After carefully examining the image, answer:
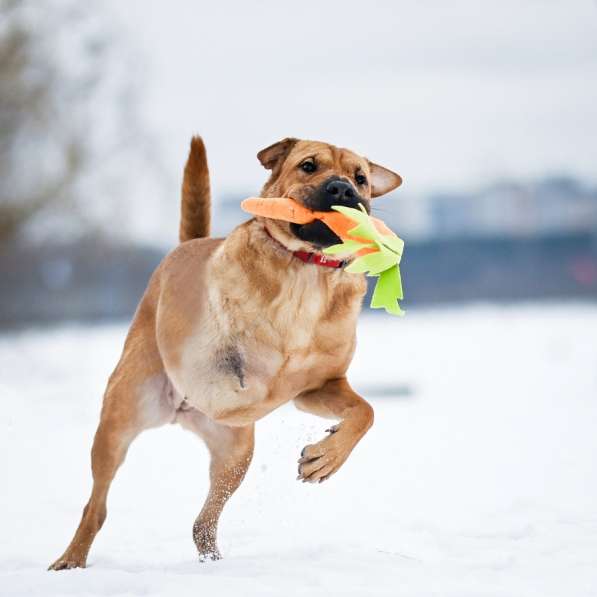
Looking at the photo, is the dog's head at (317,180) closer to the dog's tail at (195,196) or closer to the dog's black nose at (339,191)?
the dog's black nose at (339,191)

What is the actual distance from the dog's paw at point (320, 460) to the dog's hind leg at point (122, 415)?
1138mm

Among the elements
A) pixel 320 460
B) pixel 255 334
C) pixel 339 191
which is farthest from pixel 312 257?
pixel 320 460

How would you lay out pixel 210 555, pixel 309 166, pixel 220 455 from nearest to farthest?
pixel 309 166 → pixel 210 555 → pixel 220 455

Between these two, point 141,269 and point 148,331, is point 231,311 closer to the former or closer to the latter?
point 148,331

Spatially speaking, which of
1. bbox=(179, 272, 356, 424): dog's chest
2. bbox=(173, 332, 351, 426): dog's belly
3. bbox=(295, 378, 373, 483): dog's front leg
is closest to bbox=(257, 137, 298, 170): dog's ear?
bbox=(179, 272, 356, 424): dog's chest

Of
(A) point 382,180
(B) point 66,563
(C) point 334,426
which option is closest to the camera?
(C) point 334,426

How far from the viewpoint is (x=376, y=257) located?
410 cm

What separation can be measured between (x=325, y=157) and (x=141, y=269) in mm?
11016

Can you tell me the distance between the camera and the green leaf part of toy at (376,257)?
405cm

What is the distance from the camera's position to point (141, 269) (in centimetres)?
1523

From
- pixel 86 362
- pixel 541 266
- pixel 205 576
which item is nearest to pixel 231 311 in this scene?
pixel 205 576

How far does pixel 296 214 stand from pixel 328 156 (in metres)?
0.45

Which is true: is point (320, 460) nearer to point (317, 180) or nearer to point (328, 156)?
point (317, 180)

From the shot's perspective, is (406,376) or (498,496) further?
(406,376)
